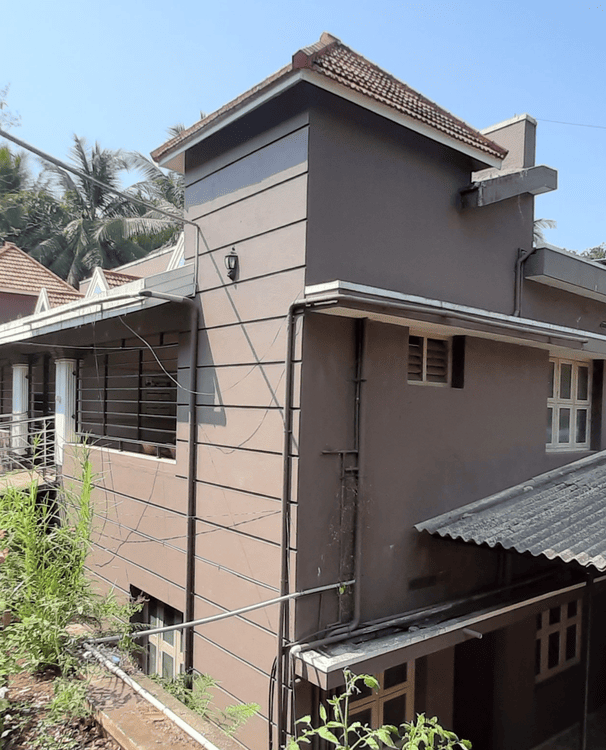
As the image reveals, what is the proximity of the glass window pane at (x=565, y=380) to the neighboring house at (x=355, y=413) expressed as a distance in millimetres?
546

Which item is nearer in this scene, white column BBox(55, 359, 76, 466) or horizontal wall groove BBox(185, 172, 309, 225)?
horizontal wall groove BBox(185, 172, 309, 225)

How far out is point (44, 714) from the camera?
2.57 meters

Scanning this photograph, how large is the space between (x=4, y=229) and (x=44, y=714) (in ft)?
108

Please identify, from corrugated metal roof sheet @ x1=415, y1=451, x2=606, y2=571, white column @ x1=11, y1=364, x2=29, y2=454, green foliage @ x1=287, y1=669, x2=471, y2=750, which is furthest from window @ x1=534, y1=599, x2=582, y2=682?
white column @ x1=11, y1=364, x2=29, y2=454

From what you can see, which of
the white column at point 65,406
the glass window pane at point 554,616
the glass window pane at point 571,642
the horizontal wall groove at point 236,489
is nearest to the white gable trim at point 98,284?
the white column at point 65,406

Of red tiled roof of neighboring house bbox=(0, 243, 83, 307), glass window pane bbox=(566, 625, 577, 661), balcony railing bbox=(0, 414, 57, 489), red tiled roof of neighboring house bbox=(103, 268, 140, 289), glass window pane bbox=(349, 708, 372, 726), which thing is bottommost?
glass window pane bbox=(566, 625, 577, 661)

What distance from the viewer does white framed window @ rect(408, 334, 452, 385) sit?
5.99 metres

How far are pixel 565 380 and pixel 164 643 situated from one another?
6.70 metres

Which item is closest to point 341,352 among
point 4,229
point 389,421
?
point 389,421

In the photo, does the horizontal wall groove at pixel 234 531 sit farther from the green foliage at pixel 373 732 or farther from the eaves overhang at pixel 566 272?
the eaves overhang at pixel 566 272

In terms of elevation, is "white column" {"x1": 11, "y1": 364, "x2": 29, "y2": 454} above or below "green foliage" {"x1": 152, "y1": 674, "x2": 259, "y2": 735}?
above

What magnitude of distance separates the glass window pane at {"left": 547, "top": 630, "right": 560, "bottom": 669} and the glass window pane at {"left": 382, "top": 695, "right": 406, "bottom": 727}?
337 centimetres

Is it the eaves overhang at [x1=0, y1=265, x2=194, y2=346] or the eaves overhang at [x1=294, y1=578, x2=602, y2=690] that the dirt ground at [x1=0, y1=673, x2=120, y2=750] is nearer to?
the eaves overhang at [x1=294, y1=578, x2=602, y2=690]

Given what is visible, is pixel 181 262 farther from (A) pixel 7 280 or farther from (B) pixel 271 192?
(A) pixel 7 280
